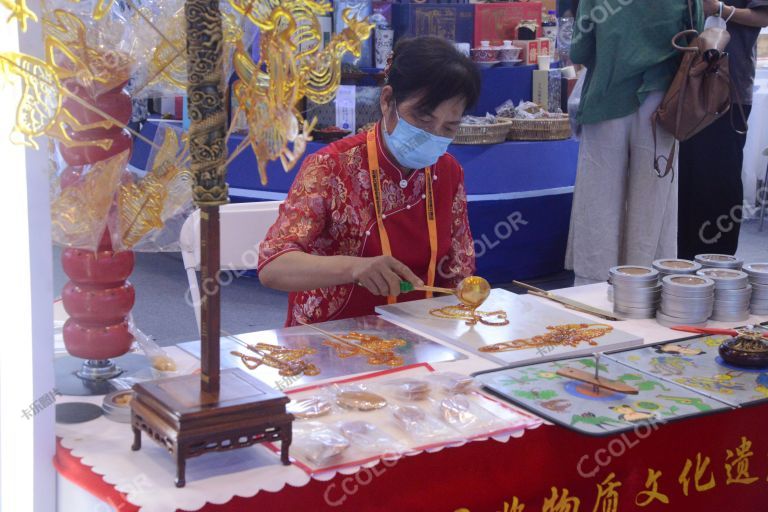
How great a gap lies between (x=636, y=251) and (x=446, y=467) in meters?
2.43

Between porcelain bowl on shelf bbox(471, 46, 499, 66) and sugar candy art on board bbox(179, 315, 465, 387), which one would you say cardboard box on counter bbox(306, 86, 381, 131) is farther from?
sugar candy art on board bbox(179, 315, 465, 387)

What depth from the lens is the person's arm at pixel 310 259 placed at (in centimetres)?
182

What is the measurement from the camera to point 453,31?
184 inches

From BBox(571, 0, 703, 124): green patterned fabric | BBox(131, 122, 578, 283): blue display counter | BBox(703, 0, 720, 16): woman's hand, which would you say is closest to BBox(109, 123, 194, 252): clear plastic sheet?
BBox(571, 0, 703, 124): green patterned fabric

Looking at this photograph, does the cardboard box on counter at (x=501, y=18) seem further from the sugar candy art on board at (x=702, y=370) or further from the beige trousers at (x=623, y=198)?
the sugar candy art on board at (x=702, y=370)

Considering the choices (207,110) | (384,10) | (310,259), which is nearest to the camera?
(207,110)

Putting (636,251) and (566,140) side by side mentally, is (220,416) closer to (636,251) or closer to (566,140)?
(636,251)

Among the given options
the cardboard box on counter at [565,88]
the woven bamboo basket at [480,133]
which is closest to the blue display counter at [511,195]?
the woven bamboo basket at [480,133]

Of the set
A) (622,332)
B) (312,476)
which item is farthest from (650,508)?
(312,476)

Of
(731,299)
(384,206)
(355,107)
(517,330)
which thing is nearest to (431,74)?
(384,206)

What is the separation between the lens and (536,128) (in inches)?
174

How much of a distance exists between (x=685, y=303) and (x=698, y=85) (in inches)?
61.3

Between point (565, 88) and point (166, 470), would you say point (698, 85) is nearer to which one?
point (565, 88)

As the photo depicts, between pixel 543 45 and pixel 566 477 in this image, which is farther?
pixel 543 45
